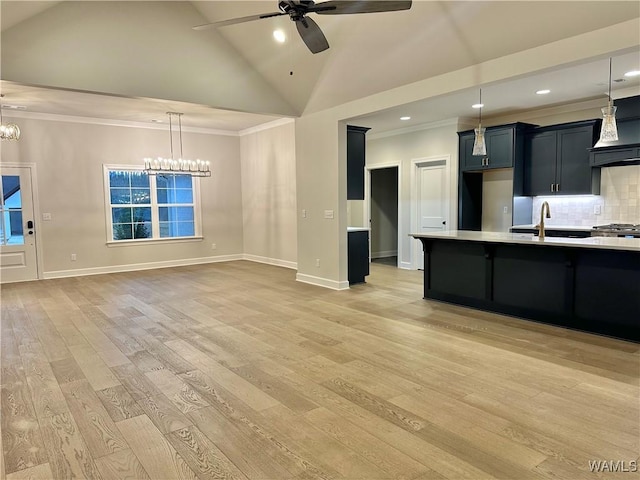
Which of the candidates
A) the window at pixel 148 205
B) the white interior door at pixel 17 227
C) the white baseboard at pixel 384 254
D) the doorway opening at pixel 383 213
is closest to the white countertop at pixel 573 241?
the doorway opening at pixel 383 213

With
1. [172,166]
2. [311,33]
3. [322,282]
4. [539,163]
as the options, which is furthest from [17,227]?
[539,163]

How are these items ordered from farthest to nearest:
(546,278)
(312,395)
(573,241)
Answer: (546,278) → (573,241) → (312,395)

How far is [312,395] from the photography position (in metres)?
2.85

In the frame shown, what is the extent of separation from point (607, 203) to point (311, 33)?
5169mm

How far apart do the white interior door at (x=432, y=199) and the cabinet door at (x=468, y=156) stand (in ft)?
1.51

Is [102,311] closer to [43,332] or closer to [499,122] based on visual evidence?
[43,332]

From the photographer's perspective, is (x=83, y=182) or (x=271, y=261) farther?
(x=271, y=261)

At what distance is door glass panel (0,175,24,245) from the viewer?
7.14 meters

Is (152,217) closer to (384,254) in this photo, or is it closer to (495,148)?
(384,254)

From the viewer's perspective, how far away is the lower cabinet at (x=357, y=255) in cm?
650

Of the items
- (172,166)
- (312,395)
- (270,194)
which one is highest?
(172,166)

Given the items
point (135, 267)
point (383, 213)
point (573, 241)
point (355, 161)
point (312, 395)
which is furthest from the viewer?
point (383, 213)

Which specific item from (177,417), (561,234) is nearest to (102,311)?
(177,417)

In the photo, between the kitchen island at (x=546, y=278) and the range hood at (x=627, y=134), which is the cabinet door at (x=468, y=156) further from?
the kitchen island at (x=546, y=278)
